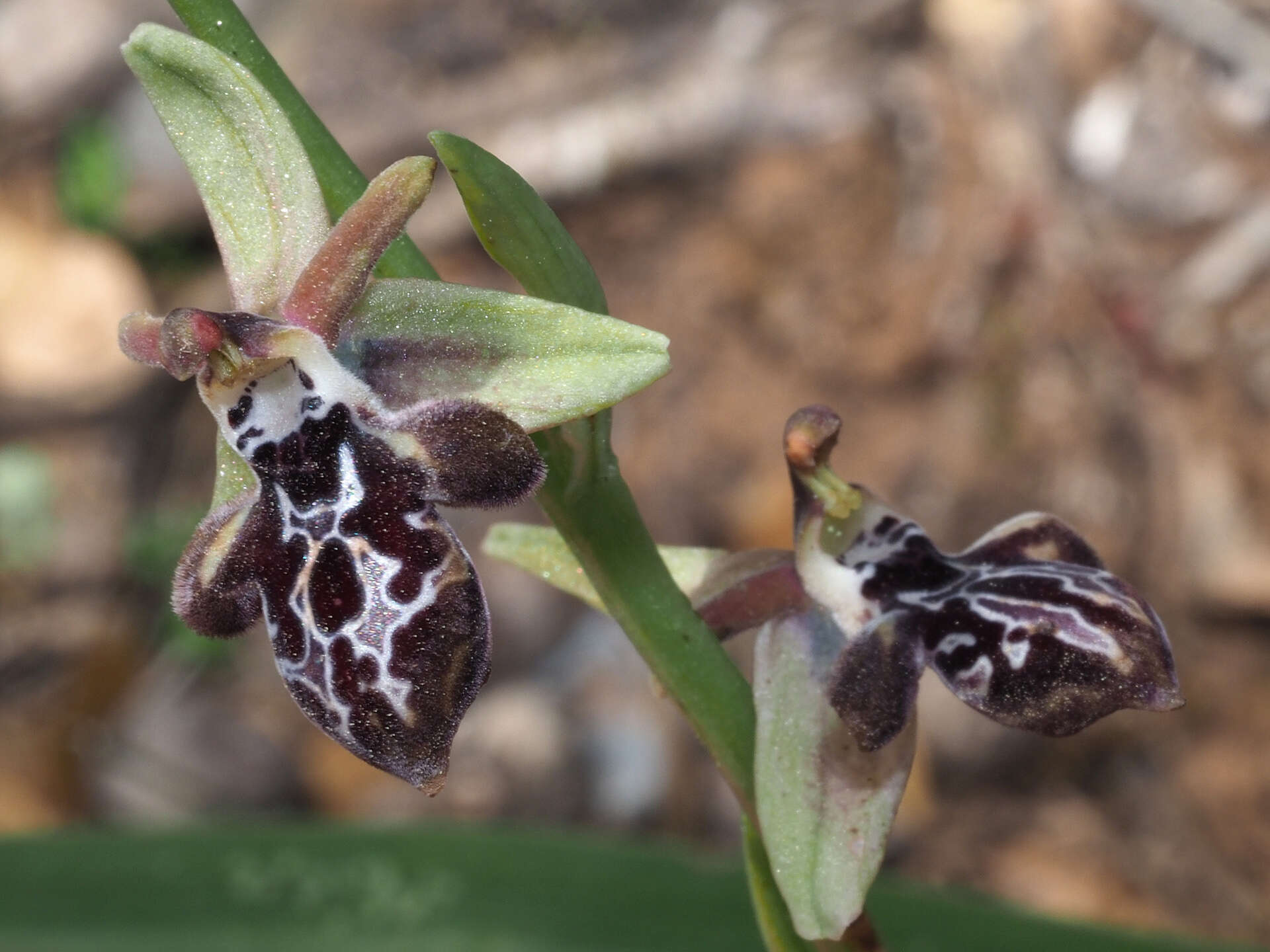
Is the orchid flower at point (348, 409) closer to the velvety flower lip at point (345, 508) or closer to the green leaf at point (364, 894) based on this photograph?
the velvety flower lip at point (345, 508)

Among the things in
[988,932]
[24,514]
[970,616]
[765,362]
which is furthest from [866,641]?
[24,514]

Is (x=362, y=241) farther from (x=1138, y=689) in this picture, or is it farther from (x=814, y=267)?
(x=814, y=267)

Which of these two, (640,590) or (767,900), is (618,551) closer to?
(640,590)

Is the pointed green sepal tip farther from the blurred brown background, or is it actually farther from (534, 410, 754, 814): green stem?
the blurred brown background

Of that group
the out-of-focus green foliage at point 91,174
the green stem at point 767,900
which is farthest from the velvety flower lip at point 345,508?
the out-of-focus green foliage at point 91,174

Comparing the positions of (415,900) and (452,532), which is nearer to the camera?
(452,532)

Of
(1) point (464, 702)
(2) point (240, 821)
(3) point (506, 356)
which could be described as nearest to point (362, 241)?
(3) point (506, 356)

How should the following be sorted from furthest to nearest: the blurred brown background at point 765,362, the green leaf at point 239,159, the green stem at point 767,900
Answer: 1. the blurred brown background at point 765,362
2. the green stem at point 767,900
3. the green leaf at point 239,159
